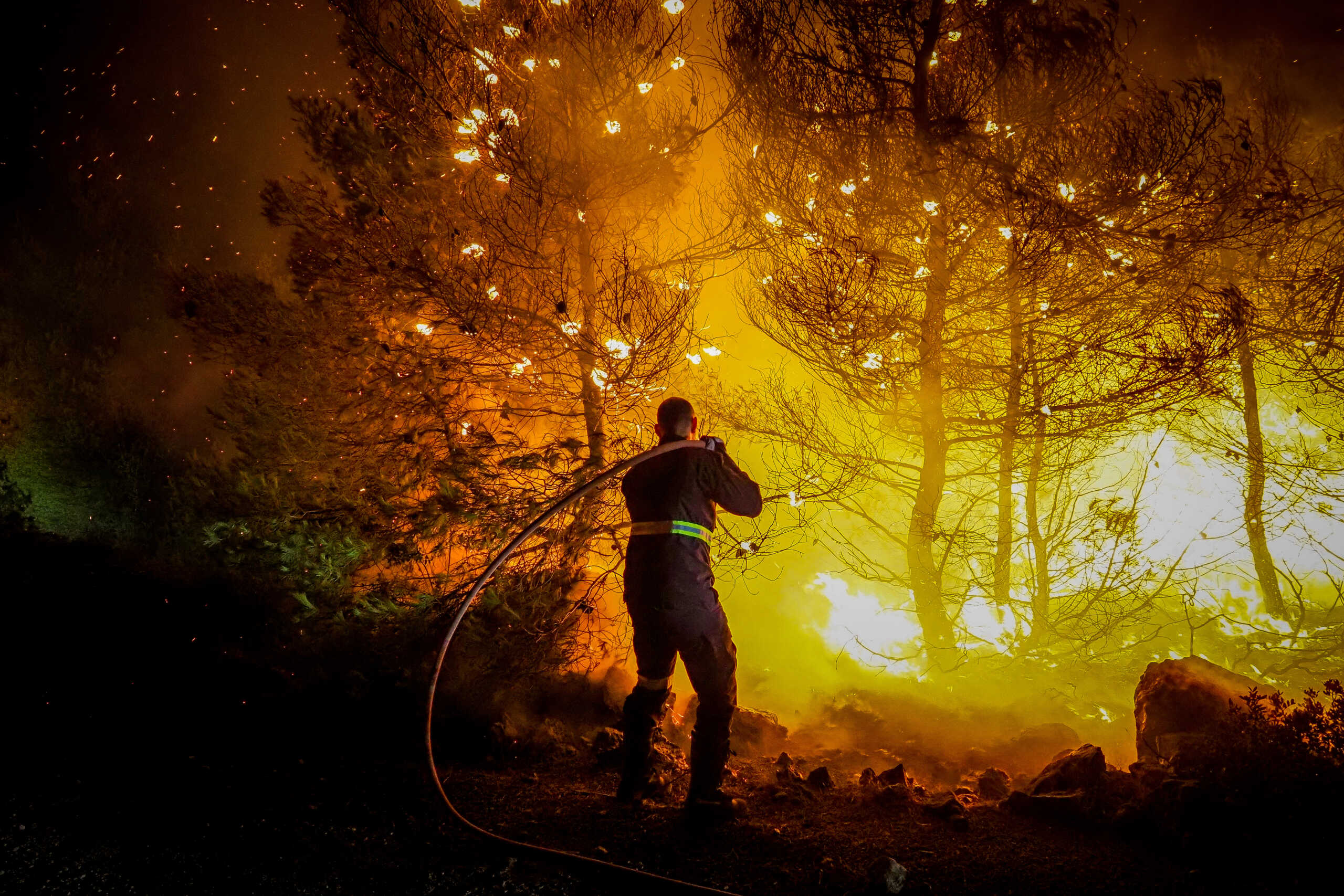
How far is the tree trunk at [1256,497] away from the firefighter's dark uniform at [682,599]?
9.35 metres

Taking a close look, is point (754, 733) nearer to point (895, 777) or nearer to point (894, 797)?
point (895, 777)

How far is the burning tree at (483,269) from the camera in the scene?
588 centimetres

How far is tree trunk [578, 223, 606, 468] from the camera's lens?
629cm

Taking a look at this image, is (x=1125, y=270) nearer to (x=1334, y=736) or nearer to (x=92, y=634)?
(x=1334, y=736)

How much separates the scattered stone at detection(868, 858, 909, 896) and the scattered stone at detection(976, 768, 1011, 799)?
7.10 feet

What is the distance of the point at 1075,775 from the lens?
14.0 feet

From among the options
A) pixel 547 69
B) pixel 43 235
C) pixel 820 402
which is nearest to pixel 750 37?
pixel 547 69

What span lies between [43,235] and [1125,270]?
38351mm

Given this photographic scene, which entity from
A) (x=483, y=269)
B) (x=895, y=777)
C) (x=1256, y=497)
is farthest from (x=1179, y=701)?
(x=483, y=269)

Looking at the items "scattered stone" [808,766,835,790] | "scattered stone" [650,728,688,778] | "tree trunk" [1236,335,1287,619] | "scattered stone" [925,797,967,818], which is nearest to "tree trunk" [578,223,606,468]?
"scattered stone" [650,728,688,778]

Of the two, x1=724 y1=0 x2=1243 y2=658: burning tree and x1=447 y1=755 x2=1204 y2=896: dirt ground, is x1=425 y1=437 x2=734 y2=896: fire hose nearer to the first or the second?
x1=447 y1=755 x2=1204 y2=896: dirt ground

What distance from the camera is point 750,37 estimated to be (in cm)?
623

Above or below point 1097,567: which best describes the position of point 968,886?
below

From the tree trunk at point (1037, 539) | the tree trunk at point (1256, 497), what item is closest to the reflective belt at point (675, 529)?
the tree trunk at point (1037, 539)
